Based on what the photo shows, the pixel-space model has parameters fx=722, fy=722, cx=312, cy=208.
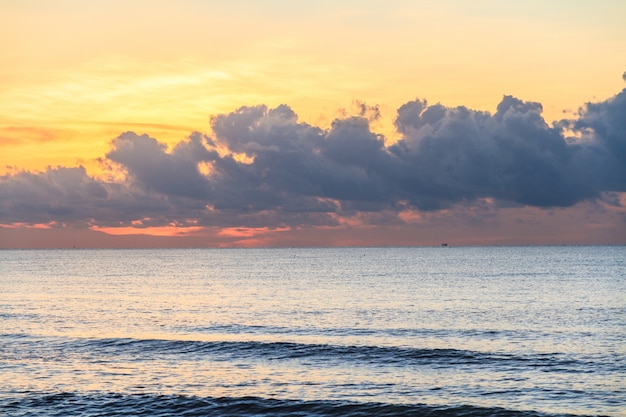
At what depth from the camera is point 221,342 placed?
6122 centimetres

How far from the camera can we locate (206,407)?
129ft

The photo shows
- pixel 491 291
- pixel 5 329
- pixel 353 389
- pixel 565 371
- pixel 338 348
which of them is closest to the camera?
pixel 353 389

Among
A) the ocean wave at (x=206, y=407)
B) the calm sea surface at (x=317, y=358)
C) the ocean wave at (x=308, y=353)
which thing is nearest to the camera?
the ocean wave at (x=206, y=407)

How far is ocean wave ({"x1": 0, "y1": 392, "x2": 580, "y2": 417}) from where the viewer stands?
124ft

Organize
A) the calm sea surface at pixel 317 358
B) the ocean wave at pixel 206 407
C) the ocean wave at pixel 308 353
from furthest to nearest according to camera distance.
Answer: the ocean wave at pixel 308 353 < the calm sea surface at pixel 317 358 < the ocean wave at pixel 206 407

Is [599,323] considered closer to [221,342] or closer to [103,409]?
[221,342]

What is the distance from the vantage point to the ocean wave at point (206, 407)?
37.9 meters

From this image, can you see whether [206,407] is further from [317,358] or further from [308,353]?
[308,353]

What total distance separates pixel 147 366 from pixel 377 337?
2138 centimetres

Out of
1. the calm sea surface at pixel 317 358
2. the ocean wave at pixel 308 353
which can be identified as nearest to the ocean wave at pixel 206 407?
the calm sea surface at pixel 317 358

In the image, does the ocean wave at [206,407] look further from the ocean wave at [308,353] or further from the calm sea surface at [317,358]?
the ocean wave at [308,353]

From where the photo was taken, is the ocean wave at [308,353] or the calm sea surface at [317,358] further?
the ocean wave at [308,353]

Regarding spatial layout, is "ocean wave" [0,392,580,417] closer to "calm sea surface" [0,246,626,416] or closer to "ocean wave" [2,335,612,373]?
"calm sea surface" [0,246,626,416]

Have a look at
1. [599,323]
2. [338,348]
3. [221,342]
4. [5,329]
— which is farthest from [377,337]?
[5,329]
